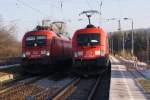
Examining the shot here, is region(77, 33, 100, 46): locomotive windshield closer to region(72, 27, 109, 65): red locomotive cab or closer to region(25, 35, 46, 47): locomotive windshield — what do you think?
region(72, 27, 109, 65): red locomotive cab

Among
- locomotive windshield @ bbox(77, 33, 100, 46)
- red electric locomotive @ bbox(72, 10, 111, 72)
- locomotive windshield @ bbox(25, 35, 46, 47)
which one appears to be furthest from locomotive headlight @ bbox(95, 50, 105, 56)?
locomotive windshield @ bbox(25, 35, 46, 47)

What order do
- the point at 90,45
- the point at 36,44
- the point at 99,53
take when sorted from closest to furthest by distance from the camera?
the point at 99,53 < the point at 90,45 < the point at 36,44

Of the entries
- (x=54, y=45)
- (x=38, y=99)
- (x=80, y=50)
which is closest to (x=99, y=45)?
(x=80, y=50)

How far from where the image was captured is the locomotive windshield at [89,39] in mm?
29625

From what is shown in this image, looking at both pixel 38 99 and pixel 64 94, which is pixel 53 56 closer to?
pixel 64 94

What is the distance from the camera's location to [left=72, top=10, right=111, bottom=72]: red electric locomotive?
1142 inches

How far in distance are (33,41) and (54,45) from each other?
68.2 inches

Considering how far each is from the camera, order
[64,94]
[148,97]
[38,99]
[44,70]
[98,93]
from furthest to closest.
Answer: [44,70]
[98,93]
[64,94]
[38,99]
[148,97]

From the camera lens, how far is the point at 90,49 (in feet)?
96.1

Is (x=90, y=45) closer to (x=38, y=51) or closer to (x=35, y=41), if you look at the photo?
(x=38, y=51)

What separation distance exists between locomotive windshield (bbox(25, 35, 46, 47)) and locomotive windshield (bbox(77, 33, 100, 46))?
2.48 m

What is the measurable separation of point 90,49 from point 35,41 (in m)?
3.90

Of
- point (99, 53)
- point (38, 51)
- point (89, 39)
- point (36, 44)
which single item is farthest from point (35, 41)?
point (99, 53)

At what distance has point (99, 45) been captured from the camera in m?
29.5
